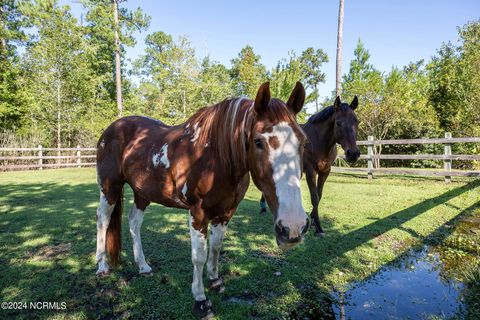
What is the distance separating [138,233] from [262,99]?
2.52m

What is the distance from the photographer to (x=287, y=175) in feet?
5.79

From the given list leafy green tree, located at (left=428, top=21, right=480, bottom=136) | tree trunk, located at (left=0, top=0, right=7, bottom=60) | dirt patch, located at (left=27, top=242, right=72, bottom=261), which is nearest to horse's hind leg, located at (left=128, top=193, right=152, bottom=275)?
dirt patch, located at (left=27, top=242, right=72, bottom=261)

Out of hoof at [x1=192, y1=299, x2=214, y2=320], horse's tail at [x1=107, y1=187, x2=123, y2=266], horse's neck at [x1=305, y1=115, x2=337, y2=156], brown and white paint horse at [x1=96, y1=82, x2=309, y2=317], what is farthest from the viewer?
horse's neck at [x1=305, y1=115, x2=337, y2=156]

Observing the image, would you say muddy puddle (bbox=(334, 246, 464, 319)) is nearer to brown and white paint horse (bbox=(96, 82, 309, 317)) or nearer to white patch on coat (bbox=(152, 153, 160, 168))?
brown and white paint horse (bbox=(96, 82, 309, 317))

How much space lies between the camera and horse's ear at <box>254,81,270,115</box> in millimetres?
1923

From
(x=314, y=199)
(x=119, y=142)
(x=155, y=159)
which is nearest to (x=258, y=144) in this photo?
(x=155, y=159)

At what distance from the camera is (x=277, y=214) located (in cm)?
169

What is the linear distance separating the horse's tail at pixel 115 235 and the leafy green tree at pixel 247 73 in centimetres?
2241

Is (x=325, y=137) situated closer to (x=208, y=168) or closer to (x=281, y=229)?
(x=208, y=168)

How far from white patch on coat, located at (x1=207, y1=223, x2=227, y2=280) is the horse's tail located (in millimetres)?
1330

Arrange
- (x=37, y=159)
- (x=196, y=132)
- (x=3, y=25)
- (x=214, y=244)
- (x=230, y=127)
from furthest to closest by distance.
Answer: (x=3, y=25), (x=37, y=159), (x=214, y=244), (x=196, y=132), (x=230, y=127)

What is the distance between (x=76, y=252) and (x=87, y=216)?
2.19m

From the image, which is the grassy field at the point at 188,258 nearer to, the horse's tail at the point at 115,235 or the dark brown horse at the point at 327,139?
the horse's tail at the point at 115,235

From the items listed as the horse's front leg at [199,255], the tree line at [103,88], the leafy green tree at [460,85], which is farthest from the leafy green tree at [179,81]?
the horse's front leg at [199,255]
